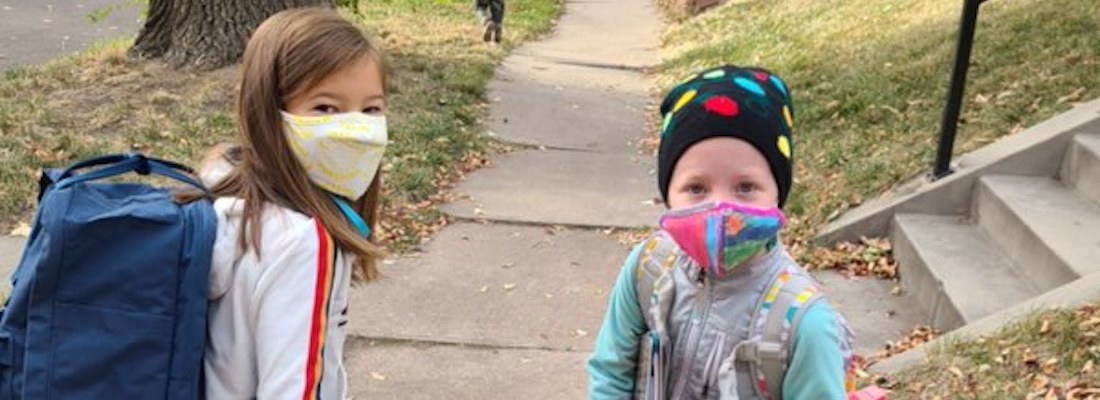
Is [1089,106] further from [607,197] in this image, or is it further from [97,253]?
[97,253]

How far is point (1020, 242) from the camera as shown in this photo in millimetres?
5043

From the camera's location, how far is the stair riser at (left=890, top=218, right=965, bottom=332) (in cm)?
465

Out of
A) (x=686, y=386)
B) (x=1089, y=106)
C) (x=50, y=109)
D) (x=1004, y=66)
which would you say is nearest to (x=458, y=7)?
(x=50, y=109)

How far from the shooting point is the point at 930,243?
5.36 m

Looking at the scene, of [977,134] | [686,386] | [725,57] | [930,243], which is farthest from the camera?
[725,57]

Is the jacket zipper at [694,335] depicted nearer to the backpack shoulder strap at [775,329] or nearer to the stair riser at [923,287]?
the backpack shoulder strap at [775,329]

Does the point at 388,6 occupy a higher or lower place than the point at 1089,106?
lower

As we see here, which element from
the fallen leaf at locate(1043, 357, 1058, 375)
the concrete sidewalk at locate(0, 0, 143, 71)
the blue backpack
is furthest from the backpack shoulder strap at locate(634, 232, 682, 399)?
the concrete sidewalk at locate(0, 0, 143, 71)

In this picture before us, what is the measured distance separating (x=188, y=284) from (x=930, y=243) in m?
4.30

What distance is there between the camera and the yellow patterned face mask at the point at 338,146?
2105 millimetres

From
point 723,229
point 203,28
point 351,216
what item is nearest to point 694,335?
point 723,229

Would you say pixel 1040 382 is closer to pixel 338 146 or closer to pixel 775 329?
pixel 775 329

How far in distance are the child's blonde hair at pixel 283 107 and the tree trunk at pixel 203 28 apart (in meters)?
6.51

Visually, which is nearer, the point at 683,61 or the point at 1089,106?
the point at 1089,106
